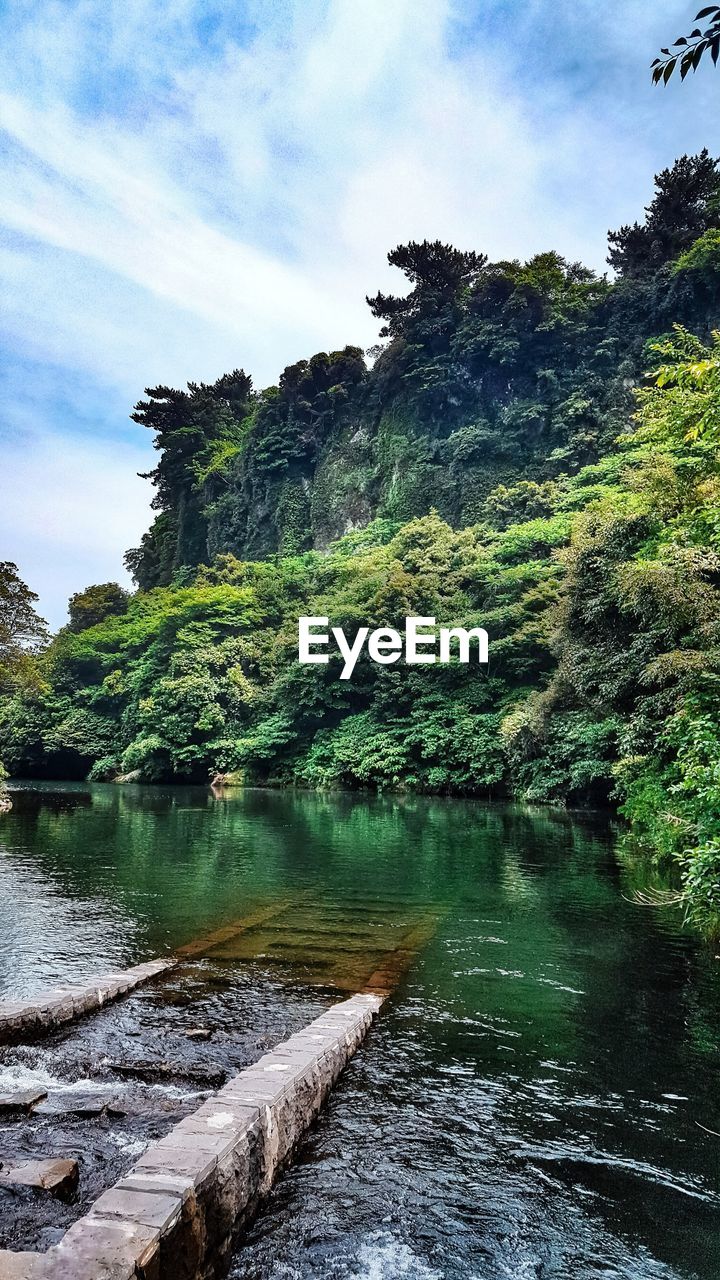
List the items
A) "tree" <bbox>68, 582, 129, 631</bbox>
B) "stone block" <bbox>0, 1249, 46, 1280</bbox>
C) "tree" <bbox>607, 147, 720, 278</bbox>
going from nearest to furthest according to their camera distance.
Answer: "stone block" <bbox>0, 1249, 46, 1280</bbox> → "tree" <bbox>607, 147, 720, 278</bbox> → "tree" <bbox>68, 582, 129, 631</bbox>

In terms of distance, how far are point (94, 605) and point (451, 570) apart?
111ft

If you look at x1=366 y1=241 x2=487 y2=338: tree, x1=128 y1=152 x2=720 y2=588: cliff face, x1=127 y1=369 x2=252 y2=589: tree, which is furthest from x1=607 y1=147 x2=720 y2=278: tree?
x1=127 y1=369 x2=252 y2=589: tree

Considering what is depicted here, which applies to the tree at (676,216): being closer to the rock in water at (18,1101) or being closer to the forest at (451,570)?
the forest at (451,570)

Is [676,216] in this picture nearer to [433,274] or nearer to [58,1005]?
[433,274]

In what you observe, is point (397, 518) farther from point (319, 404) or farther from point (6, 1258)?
point (6, 1258)

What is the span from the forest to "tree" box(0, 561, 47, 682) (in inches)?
3.4

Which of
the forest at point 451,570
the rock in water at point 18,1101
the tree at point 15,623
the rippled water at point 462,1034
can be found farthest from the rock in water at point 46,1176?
the tree at point 15,623

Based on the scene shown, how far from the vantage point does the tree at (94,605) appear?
5897 centimetres

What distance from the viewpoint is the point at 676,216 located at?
141 feet

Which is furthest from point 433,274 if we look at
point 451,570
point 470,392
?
point 451,570

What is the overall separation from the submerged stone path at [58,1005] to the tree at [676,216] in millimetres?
47270

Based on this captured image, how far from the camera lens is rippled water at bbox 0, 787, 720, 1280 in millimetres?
3354

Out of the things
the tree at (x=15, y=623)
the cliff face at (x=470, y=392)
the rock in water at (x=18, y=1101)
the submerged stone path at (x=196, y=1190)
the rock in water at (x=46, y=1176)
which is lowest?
the rock in water at (x=18, y=1101)

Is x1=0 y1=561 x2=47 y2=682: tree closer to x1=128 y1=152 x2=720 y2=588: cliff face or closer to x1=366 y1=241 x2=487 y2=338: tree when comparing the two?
x1=128 y1=152 x2=720 y2=588: cliff face
